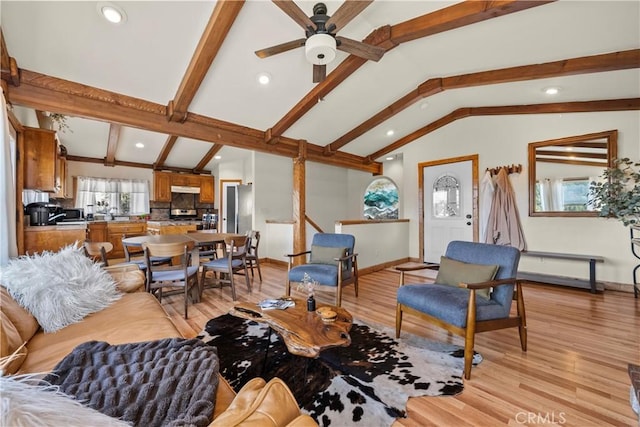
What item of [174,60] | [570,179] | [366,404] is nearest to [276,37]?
[174,60]

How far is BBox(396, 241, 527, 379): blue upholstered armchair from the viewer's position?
Result: 1.95 metres

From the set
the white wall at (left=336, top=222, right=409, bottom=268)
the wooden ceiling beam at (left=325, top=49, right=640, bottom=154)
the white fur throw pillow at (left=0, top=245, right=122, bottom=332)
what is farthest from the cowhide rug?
the wooden ceiling beam at (left=325, top=49, right=640, bottom=154)

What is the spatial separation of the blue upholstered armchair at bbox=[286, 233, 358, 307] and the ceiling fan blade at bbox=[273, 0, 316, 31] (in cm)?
230

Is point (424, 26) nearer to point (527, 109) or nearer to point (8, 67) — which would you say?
point (527, 109)

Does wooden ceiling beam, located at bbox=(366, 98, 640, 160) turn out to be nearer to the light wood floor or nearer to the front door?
the front door

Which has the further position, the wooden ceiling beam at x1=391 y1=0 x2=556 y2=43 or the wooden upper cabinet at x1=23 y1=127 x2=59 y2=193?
the wooden upper cabinet at x1=23 y1=127 x2=59 y2=193

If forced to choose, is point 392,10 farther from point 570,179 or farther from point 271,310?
point 570,179

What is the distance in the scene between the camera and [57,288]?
69.3 inches

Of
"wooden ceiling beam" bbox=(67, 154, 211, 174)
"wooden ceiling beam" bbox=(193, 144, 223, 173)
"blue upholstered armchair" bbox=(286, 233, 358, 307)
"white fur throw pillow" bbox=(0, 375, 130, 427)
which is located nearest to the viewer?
"white fur throw pillow" bbox=(0, 375, 130, 427)

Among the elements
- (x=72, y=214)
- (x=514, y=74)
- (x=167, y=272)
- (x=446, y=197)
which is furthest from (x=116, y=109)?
(x=446, y=197)

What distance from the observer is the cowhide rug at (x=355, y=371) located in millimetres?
1596

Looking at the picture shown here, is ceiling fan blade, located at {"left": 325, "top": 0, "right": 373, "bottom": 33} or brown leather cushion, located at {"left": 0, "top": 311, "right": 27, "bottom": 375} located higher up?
ceiling fan blade, located at {"left": 325, "top": 0, "right": 373, "bottom": 33}

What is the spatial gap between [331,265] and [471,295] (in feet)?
5.84

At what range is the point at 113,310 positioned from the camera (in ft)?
6.39
